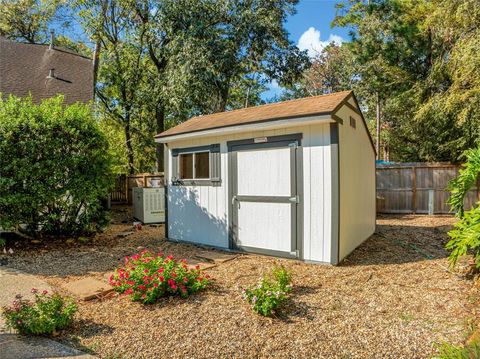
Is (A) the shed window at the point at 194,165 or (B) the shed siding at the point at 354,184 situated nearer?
(B) the shed siding at the point at 354,184

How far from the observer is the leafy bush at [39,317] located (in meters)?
2.88

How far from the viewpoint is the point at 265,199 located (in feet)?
18.5

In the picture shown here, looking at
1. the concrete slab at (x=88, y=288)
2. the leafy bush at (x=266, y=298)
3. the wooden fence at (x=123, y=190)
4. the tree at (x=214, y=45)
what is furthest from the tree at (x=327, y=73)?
the concrete slab at (x=88, y=288)

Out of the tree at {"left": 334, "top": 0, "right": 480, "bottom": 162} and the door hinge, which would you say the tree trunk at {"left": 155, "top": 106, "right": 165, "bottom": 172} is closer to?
the tree at {"left": 334, "top": 0, "right": 480, "bottom": 162}

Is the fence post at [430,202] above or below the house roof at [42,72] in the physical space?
below

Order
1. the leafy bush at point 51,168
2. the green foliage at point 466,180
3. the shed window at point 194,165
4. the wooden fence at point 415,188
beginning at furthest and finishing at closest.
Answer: the wooden fence at point 415,188, the shed window at point 194,165, the leafy bush at point 51,168, the green foliage at point 466,180

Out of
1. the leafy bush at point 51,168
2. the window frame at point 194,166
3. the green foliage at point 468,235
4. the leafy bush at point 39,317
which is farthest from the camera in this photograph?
the window frame at point 194,166

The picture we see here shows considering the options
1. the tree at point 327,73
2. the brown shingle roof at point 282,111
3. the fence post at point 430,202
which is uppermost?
the tree at point 327,73

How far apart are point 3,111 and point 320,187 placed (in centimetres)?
597

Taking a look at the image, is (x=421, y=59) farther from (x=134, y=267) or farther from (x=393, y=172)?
(x=134, y=267)

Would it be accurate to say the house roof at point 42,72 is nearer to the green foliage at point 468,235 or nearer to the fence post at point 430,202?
the green foliage at point 468,235

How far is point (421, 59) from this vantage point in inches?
508

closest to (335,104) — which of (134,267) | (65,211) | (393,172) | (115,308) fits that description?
(134,267)

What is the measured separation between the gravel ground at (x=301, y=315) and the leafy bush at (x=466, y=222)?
45cm
